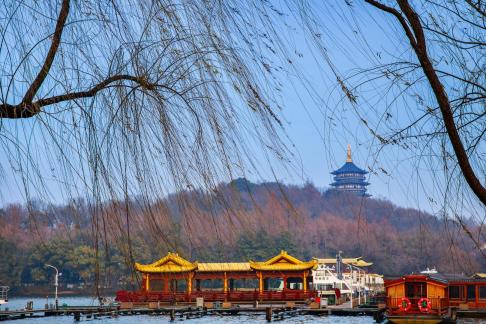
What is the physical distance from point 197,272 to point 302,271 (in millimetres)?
6821

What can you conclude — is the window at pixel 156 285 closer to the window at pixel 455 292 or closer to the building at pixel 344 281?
the building at pixel 344 281

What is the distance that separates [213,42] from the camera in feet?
9.09

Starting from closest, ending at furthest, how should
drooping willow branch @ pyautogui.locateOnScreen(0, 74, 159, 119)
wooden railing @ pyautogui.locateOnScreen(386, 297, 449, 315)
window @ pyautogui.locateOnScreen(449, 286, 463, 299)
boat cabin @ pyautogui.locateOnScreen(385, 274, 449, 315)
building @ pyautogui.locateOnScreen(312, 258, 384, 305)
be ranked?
drooping willow branch @ pyautogui.locateOnScreen(0, 74, 159, 119)
wooden railing @ pyautogui.locateOnScreen(386, 297, 449, 315)
boat cabin @ pyautogui.locateOnScreen(385, 274, 449, 315)
window @ pyautogui.locateOnScreen(449, 286, 463, 299)
building @ pyautogui.locateOnScreen(312, 258, 384, 305)

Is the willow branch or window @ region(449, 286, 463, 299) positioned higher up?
the willow branch

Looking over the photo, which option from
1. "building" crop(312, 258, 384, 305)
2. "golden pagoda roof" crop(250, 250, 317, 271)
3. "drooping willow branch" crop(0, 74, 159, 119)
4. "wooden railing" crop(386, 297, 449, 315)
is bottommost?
"building" crop(312, 258, 384, 305)

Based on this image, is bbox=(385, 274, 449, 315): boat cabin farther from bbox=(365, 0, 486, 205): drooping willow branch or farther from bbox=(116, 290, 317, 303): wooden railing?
bbox=(365, 0, 486, 205): drooping willow branch

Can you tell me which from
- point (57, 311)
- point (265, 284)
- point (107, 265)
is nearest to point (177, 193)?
point (107, 265)

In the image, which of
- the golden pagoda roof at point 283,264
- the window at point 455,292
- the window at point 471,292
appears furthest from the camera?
the golden pagoda roof at point 283,264

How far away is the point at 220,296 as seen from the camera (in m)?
44.2

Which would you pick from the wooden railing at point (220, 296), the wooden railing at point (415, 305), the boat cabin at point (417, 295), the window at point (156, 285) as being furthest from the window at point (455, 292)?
the window at point (156, 285)

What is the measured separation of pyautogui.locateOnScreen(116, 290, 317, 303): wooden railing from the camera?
43.9 m

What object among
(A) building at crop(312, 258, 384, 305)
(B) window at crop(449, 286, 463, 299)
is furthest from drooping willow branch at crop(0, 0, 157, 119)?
(A) building at crop(312, 258, 384, 305)

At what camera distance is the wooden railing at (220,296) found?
43.9 m

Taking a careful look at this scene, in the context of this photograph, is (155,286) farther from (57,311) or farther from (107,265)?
(107,265)
